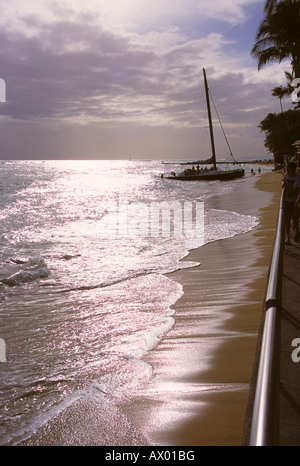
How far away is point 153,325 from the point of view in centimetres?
561

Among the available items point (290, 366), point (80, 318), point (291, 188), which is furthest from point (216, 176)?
point (290, 366)

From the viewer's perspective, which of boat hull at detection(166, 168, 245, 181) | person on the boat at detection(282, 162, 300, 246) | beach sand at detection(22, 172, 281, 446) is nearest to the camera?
beach sand at detection(22, 172, 281, 446)

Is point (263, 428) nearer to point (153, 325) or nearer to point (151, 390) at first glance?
point (151, 390)

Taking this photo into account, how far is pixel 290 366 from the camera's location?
3059 millimetres

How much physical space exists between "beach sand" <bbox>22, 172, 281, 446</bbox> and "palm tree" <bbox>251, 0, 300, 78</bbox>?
1143 inches

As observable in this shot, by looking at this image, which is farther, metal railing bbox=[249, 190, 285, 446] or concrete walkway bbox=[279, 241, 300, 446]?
concrete walkway bbox=[279, 241, 300, 446]

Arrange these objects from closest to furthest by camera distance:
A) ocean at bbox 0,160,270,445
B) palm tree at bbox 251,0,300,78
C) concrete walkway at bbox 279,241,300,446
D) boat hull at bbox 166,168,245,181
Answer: concrete walkway at bbox 279,241,300,446 < ocean at bbox 0,160,270,445 < palm tree at bbox 251,0,300,78 < boat hull at bbox 166,168,245,181

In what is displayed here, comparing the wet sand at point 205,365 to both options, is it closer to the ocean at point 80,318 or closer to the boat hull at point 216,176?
the ocean at point 80,318

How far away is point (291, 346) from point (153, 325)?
8.36ft

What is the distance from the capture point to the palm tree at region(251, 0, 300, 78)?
29578 millimetres

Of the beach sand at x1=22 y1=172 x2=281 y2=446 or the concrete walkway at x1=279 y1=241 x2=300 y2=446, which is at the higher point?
the concrete walkway at x1=279 y1=241 x2=300 y2=446

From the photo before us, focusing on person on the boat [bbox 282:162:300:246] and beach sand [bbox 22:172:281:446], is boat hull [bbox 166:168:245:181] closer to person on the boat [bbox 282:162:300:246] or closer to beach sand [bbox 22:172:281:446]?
person on the boat [bbox 282:162:300:246]

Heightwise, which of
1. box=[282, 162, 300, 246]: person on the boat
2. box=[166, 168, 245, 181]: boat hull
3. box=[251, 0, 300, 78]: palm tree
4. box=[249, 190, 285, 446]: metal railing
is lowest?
box=[249, 190, 285, 446]: metal railing

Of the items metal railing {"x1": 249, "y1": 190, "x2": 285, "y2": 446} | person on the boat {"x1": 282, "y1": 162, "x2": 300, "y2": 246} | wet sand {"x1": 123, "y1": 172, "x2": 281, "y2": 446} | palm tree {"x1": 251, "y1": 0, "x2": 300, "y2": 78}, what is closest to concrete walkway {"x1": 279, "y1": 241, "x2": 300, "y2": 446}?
wet sand {"x1": 123, "y1": 172, "x2": 281, "y2": 446}
